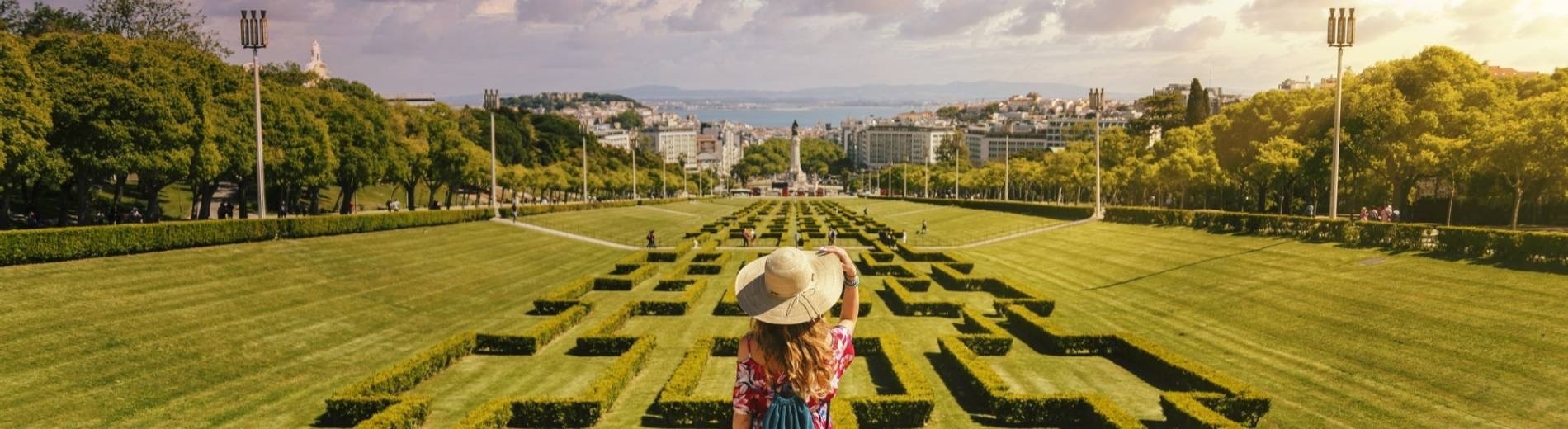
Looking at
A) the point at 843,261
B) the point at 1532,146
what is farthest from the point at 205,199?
the point at 1532,146

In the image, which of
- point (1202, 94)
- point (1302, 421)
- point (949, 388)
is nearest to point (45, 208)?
point (949, 388)

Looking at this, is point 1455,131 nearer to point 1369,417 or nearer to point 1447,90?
point 1447,90

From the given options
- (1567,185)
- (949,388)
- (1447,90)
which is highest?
(1447,90)

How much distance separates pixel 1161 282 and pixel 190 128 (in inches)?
1702

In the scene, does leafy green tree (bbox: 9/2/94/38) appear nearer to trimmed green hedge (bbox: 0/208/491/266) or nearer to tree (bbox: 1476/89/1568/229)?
trimmed green hedge (bbox: 0/208/491/266)

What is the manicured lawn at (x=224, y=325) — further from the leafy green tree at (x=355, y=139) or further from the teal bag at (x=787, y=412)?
the leafy green tree at (x=355, y=139)

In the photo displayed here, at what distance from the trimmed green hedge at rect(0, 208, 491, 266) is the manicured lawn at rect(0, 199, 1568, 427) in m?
0.74

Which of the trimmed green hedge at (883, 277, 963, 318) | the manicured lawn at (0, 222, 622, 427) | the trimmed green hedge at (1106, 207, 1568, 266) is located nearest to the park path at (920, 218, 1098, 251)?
the trimmed green hedge at (1106, 207, 1568, 266)

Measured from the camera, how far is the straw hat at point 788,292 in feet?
18.7

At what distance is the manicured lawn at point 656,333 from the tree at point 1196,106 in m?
76.4

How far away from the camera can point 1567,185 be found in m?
36.6

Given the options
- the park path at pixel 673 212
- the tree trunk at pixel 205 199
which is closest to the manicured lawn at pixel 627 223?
the park path at pixel 673 212

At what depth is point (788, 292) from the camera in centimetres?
574

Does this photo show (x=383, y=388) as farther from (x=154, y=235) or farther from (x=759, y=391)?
(x=154, y=235)
